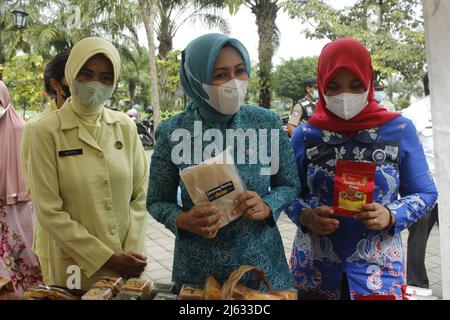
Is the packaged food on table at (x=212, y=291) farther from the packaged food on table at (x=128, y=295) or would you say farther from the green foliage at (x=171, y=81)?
the green foliage at (x=171, y=81)

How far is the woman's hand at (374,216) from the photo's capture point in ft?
4.89

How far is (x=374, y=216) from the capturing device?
4.92 ft

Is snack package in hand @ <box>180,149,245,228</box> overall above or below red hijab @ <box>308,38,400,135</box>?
below

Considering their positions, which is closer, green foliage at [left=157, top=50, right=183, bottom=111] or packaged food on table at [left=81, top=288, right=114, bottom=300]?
packaged food on table at [left=81, top=288, right=114, bottom=300]

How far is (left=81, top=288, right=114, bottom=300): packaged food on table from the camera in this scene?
50.9 inches

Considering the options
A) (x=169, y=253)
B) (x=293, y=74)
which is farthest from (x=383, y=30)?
(x=293, y=74)

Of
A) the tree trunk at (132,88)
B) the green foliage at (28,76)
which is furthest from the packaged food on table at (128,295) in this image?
the tree trunk at (132,88)

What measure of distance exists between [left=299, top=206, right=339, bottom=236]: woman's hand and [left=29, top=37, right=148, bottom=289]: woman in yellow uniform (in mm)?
716

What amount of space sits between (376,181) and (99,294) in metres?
1.06

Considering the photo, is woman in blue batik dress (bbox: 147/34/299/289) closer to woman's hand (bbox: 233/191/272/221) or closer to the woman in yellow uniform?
woman's hand (bbox: 233/191/272/221)

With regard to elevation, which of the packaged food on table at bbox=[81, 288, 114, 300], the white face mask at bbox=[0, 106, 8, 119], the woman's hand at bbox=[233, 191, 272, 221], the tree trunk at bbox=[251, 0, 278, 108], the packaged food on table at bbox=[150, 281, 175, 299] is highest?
the tree trunk at bbox=[251, 0, 278, 108]

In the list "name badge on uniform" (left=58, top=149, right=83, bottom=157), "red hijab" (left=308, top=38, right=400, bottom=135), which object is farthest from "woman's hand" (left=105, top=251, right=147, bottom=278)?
"red hijab" (left=308, top=38, right=400, bottom=135)

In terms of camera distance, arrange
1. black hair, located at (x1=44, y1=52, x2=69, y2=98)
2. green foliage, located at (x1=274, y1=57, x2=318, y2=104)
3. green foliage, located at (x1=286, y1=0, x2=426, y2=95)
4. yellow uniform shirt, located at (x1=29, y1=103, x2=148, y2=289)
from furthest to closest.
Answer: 1. green foliage, located at (x1=274, y1=57, x2=318, y2=104)
2. green foliage, located at (x1=286, y1=0, x2=426, y2=95)
3. black hair, located at (x1=44, y1=52, x2=69, y2=98)
4. yellow uniform shirt, located at (x1=29, y1=103, x2=148, y2=289)

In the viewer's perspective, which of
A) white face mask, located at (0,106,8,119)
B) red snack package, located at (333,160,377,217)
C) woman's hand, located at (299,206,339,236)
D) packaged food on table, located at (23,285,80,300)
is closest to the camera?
packaged food on table, located at (23,285,80,300)
